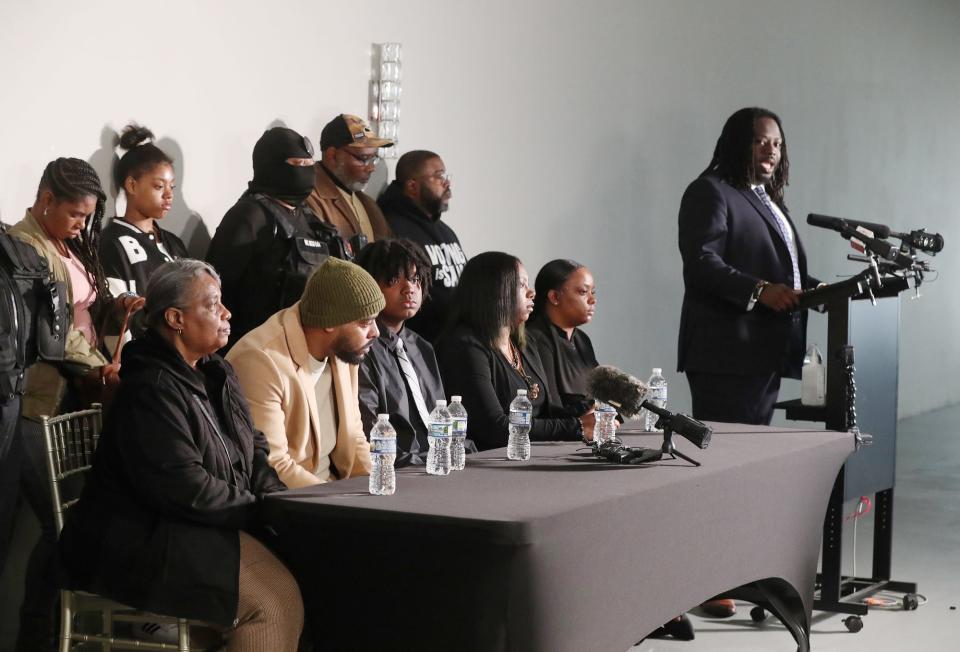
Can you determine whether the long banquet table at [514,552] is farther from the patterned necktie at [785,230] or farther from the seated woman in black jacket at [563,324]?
the patterned necktie at [785,230]

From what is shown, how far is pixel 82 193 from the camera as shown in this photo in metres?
3.41

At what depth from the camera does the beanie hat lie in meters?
3.02

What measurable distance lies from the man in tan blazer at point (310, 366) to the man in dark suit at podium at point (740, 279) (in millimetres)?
1655

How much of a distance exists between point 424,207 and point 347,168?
15.0 inches

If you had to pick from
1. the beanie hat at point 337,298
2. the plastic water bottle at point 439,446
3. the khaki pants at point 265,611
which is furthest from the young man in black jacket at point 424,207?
the khaki pants at point 265,611

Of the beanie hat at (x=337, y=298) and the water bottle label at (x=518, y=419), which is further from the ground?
the beanie hat at (x=337, y=298)

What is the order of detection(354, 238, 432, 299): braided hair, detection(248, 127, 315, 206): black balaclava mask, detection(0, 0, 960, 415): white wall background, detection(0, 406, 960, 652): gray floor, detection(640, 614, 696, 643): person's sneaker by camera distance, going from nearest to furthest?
1. detection(354, 238, 432, 299): braided hair
2. detection(0, 406, 960, 652): gray floor
3. detection(640, 614, 696, 643): person's sneaker
4. detection(0, 0, 960, 415): white wall background
5. detection(248, 127, 315, 206): black balaclava mask

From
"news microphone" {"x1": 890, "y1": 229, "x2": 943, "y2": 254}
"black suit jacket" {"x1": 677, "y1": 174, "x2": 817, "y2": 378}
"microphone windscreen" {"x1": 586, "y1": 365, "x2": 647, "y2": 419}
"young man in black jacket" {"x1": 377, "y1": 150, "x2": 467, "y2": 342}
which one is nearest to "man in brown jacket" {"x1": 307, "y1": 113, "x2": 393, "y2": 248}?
"young man in black jacket" {"x1": 377, "y1": 150, "x2": 467, "y2": 342}

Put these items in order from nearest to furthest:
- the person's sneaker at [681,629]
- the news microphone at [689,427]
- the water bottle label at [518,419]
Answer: the news microphone at [689,427]
the water bottle label at [518,419]
the person's sneaker at [681,629]

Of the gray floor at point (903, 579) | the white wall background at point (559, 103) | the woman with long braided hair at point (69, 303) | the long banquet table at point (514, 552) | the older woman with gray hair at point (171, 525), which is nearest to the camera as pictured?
the long banquet table at point (514, 552)

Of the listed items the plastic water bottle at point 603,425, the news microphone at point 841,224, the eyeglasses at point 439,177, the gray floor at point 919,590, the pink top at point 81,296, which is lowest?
the gray floor at point 919,590

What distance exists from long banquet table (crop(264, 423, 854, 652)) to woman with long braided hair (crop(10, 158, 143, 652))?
105 cm

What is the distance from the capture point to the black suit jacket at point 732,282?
434cm

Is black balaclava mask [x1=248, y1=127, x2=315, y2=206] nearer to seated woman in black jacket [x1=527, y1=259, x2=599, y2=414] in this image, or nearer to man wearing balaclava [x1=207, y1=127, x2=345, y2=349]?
man wearing balaclava [x1=207, y1=127, x2=345, y2=349]
